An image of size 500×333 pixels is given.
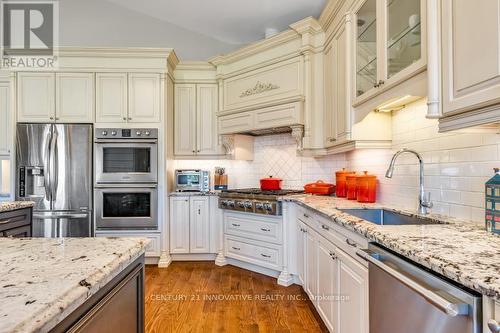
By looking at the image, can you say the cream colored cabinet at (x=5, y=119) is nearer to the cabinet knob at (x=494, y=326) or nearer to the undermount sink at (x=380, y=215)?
the undermount sink at (x=380, y=215)

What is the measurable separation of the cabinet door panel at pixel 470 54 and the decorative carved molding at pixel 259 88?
214 cm

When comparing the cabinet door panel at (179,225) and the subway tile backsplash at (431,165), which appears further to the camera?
the cabinet door panel at (179,225)

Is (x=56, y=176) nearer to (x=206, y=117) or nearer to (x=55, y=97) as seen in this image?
(x=55, y=97)

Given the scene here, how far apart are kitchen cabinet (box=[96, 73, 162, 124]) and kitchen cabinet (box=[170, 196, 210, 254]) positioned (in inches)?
42.3

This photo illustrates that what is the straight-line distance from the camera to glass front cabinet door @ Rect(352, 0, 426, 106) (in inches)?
58.5

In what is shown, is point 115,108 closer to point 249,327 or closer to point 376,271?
point 249,327

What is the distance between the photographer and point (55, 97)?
3.46 meters

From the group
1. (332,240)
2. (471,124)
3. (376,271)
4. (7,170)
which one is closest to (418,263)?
(376,271)

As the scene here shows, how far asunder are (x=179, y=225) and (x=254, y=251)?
105cm

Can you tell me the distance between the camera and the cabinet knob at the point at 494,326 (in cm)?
65

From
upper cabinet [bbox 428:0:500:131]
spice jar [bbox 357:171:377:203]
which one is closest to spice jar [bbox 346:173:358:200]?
spice jar [bbox 357:171:377:203]

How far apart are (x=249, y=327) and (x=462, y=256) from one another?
1.68m

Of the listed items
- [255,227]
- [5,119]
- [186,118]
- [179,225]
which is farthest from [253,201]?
[5,119]

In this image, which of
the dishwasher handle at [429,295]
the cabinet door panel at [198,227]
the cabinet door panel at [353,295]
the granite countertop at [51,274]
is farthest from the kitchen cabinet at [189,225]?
the dishwasher handle at [429,295]
